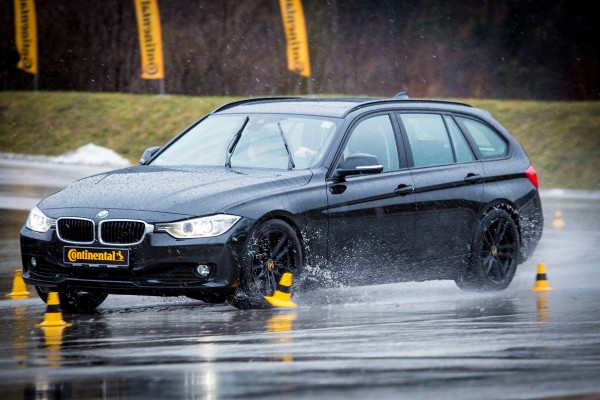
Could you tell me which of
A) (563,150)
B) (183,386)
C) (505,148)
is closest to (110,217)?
(183,386)

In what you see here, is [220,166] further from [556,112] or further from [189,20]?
[189,20]

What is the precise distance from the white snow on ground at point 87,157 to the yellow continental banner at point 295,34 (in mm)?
5007

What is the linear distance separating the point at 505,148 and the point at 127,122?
2748 centimetres

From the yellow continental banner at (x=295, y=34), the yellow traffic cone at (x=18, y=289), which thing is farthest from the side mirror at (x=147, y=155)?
the yellow continental banner at (x=295, y=34)

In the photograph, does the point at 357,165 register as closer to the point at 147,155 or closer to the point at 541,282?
the point at 147,155

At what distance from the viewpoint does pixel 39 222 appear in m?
11.1

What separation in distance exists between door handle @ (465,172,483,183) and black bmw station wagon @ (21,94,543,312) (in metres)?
0.02

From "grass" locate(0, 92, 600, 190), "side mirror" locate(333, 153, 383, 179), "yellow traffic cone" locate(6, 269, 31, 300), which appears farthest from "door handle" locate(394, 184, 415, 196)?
"grass" locate(0, 92, 600, 190)

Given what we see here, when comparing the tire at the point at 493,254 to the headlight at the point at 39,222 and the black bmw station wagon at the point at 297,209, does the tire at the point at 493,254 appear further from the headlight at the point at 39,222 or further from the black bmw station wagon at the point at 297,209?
the headlight at the point at 39,222

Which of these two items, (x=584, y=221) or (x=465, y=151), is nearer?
(x=465, y=151)

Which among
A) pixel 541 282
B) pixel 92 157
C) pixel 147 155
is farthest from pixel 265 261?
pixel 92 157

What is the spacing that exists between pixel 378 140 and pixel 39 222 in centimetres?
303

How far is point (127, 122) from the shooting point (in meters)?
40.4

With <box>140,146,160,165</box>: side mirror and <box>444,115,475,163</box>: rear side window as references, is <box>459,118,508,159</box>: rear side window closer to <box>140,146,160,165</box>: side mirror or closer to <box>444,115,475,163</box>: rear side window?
<box>444,115,475,163</box>: rear side window
